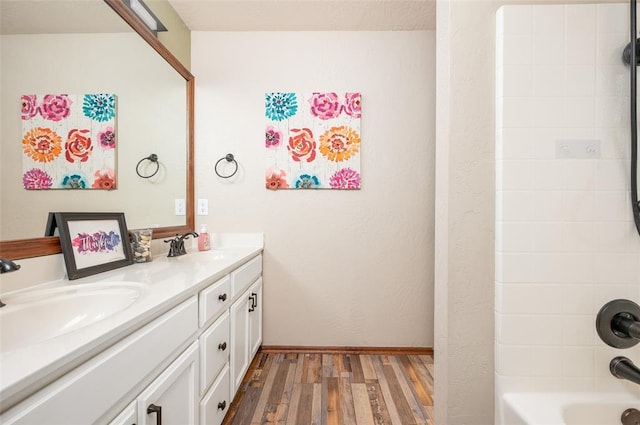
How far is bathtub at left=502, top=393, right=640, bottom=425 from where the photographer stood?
866mm

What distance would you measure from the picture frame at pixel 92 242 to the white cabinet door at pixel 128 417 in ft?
2.11

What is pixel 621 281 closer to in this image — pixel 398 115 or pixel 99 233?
pixel 398 115

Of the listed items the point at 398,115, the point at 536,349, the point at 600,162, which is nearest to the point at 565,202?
the point at 600,162

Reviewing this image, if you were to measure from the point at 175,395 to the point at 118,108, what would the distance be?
1346mm

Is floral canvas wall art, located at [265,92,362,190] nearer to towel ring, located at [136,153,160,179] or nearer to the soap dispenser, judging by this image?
the soap dispenser

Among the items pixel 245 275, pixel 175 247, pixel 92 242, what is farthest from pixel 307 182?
pixel 92 242

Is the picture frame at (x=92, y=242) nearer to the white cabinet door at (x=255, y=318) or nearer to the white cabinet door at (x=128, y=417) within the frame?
the white cabinet door at (x=128, y=417)

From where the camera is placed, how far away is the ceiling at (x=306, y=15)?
1.93 m

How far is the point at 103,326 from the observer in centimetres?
65

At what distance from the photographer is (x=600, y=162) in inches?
36.3

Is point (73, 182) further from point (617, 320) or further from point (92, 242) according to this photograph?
point (617, 320)

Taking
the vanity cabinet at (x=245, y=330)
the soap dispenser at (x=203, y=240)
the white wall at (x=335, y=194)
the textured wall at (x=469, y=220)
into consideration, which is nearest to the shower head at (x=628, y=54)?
the textured wall at (x=469, y=220)

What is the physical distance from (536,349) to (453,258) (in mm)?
385

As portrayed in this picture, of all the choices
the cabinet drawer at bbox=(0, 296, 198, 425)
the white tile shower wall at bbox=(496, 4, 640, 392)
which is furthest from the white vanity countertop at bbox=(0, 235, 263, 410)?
the white tile shower wall at bbox=(496, 4, 640, 392)
